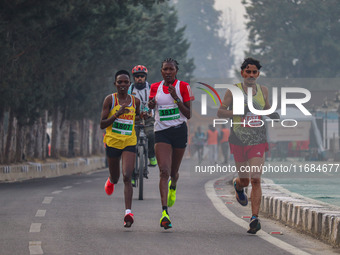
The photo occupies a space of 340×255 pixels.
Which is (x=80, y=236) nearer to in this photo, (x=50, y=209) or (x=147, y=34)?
(x=50, y=209)

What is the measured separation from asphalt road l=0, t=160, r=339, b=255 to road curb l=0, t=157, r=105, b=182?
11544 mm

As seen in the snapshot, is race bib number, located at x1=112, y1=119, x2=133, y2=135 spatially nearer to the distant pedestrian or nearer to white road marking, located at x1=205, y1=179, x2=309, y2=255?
white road marking, located at x1=205, y1=179, x2=309, y2=255

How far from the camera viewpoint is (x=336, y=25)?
71125 millimetres

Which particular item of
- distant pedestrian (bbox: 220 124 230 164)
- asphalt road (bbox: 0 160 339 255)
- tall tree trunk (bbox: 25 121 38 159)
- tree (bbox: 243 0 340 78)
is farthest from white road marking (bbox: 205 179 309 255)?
tree (bbox: 243 0 340 78)

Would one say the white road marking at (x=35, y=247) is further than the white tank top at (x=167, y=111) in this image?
No

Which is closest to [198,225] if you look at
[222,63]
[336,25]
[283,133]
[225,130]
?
[283,133]

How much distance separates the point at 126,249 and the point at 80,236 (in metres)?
1.24

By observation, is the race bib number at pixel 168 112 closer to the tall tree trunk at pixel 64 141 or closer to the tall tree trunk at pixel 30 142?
the tall tree trunk at pixel 30 142

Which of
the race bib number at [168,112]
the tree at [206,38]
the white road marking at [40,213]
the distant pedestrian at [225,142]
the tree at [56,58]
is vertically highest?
the tree at [206,38]

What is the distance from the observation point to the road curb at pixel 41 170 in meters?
28.8

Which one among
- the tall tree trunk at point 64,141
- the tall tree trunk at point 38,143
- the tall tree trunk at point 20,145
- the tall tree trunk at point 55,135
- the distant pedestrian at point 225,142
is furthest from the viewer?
the tall tree trunk at point 64,141

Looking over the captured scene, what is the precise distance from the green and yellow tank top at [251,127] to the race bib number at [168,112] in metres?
0.72

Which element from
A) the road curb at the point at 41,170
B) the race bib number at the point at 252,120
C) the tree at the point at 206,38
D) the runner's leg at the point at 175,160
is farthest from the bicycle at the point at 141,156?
the tree at the point at 206,38

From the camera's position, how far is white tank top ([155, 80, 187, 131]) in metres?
11.5
